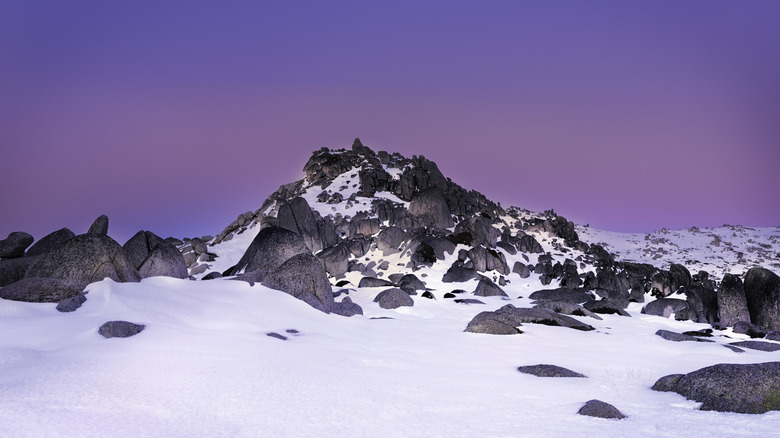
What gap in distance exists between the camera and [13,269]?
19953 mm

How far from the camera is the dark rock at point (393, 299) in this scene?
2328cm

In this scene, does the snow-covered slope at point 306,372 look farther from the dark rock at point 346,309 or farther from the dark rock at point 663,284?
the dark rock at point 663,284

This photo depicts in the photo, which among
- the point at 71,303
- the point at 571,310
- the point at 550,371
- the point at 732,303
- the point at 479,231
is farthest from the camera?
the point at 479,231

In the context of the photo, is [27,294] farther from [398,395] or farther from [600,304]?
[600,304]

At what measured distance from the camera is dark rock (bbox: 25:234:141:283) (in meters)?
15.9

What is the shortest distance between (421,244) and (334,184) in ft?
78.2

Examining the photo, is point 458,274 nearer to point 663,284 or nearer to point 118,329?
point 663,284

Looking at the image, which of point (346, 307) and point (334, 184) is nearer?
point (346, 307)

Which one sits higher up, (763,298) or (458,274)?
(458,274)

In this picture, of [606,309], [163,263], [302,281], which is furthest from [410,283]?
[163,263]

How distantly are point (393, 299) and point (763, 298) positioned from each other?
1825 cm

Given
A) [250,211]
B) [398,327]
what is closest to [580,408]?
[398,327]

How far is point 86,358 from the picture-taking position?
29.3 ft

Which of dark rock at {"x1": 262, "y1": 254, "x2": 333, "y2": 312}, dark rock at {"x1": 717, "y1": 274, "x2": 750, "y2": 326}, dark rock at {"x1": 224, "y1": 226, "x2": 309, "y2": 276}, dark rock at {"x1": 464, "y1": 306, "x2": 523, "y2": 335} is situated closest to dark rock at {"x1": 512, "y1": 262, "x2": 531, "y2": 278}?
dark rock at {"x1": 717, "y1": 274, "x2": 750, "y2": 326}
